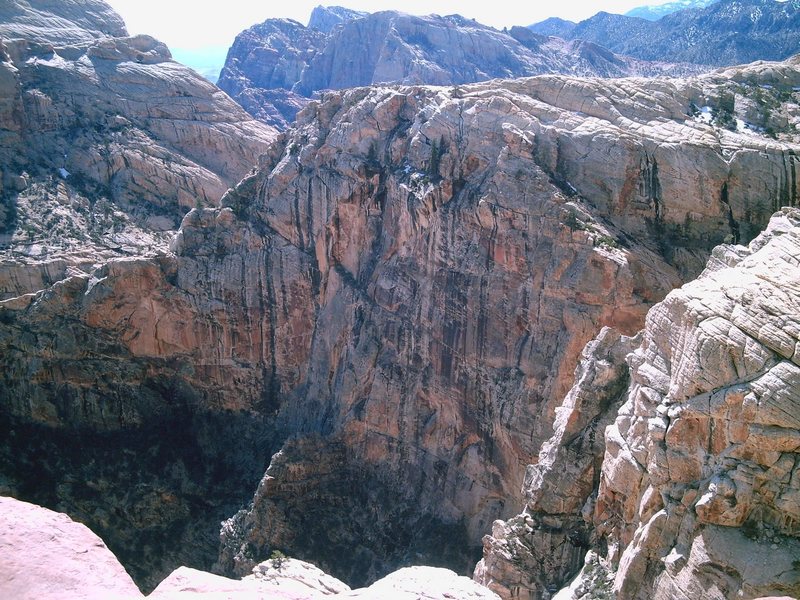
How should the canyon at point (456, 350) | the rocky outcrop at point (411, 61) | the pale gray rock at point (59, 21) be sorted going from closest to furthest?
the canyon at point (456, 350) → the pale gray rock at point (59, 21) → the rocky outcrop at point (411, 61)

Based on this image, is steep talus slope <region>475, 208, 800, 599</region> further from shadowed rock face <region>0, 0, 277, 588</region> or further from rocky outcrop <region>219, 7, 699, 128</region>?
rocky outcrop <region>219, 7, 699, 128</region>

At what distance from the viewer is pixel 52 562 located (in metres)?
14.5

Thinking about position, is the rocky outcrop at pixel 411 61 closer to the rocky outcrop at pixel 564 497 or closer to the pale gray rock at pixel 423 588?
the rocky outcrop at pixel 564 497

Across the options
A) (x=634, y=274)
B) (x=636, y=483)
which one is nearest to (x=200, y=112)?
(x=634, y=274)

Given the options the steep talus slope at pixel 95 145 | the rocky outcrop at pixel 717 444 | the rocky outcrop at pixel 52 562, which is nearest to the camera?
the rocky outcrop at pixel 52 562

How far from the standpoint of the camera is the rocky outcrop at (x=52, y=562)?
13750 millimetres

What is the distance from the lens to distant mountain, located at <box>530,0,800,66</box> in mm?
130125

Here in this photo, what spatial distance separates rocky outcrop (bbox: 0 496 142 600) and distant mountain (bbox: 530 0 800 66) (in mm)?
134639

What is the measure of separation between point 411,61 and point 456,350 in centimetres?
12821

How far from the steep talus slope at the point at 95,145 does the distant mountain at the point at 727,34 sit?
300 ft

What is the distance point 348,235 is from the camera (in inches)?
2077

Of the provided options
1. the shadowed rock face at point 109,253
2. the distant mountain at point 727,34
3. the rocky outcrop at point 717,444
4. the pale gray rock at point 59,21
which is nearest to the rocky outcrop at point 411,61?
the distant mountain at point 727,34

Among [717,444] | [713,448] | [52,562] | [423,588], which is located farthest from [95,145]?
[717,444]

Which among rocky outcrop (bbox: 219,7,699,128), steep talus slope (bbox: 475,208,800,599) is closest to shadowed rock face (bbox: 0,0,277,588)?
steep talus slope (bbox: 475,208,800,599)
